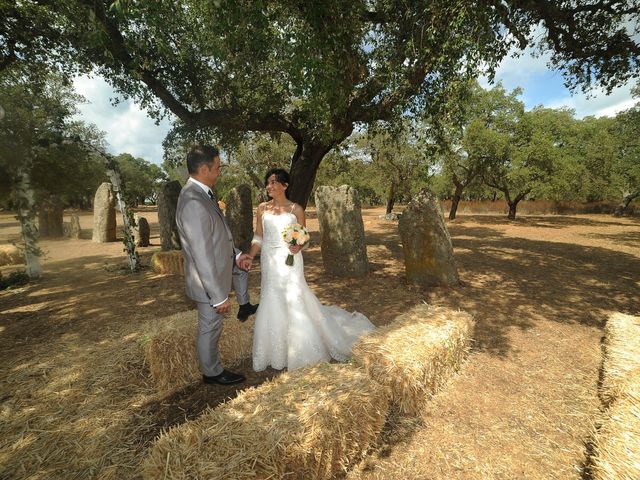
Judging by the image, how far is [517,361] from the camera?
450 cm

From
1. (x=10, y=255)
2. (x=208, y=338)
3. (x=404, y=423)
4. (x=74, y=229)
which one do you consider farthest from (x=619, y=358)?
(x=74, y=229)

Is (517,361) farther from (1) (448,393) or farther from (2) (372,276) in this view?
(2) (372,276)

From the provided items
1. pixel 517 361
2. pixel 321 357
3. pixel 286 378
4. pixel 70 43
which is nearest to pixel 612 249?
pixel 517 361

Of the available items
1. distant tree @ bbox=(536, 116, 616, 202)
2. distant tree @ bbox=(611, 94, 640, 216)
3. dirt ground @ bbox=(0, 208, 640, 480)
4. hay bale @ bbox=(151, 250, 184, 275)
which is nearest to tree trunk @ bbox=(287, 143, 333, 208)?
dirt ground @ bbox=(0, 208, 640, 480)

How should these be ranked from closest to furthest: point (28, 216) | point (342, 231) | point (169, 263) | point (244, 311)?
point (244, 311)
point (342, 231)
point (28, 216)
point (169, 263)

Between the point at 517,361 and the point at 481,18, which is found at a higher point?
the point at 481,18

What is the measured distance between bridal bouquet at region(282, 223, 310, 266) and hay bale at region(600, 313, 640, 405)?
12.4 ft

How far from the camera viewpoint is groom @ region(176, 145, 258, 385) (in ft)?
11.0

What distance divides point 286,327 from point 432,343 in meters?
1.91

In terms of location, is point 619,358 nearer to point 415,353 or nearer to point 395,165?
point 415,353

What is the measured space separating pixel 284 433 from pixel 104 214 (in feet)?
56.7

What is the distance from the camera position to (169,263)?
9469mm

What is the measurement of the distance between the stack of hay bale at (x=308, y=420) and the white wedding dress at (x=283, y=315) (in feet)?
2.38

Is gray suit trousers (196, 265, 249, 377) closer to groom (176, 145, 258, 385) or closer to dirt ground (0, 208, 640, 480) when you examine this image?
groom (176, 145, 258, 385)
